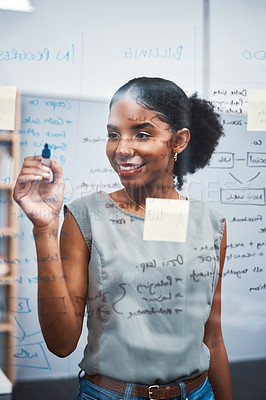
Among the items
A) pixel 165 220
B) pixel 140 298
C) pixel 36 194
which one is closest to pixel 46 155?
pixel 36 194

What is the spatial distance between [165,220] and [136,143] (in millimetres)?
304

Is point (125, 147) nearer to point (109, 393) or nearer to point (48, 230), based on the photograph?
point (48, 230)

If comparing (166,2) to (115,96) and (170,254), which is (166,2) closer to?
(115,96)

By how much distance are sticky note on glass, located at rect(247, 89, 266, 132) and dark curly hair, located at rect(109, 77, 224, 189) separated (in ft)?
0.45

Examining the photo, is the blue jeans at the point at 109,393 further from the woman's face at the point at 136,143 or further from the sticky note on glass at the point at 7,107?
the sticky note on glass at the point at 7,107

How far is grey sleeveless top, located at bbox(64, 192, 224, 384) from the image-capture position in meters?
1.77

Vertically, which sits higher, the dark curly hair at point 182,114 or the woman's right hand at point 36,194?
the dark curly hair at point 182,114

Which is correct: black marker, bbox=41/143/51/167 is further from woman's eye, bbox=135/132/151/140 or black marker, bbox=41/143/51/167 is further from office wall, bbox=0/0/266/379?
woman's eye, bbox=135/132/151/140

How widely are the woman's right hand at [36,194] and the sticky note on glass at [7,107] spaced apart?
138 millimetres

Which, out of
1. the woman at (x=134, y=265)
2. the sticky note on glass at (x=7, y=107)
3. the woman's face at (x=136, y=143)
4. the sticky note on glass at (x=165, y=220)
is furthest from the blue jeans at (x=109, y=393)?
the sticky note on glass at (x=7, y=107)

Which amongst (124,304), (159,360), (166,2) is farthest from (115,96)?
(159,360)

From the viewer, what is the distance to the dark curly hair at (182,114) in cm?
184

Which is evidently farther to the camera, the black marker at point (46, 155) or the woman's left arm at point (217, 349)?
the woman's left arm at point (217, 349)

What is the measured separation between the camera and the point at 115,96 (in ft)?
6.05
